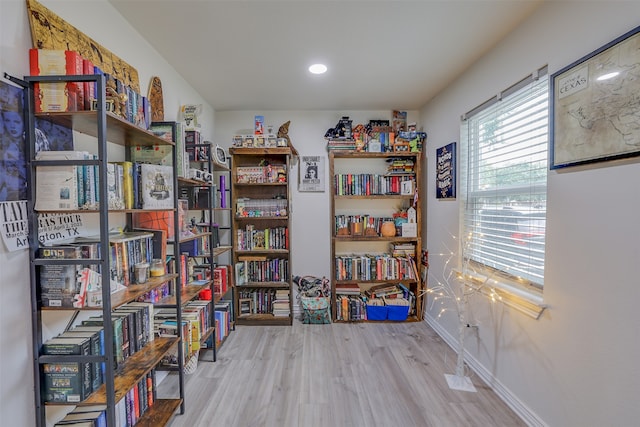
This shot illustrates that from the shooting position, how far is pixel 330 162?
10.3ft

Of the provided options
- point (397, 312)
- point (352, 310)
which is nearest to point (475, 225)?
point (397, 312)

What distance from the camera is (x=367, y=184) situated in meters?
3.20

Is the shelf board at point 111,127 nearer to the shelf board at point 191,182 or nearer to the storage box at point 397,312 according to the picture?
the shelf board at point 191,182

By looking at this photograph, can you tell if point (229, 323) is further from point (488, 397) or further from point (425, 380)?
point (488, 397)

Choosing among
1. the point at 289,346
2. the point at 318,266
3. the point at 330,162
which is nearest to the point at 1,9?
the point at 330,162

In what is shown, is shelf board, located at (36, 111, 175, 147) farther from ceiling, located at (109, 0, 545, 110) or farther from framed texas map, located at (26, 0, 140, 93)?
ceiling, located at (109, 0, 545, 110)

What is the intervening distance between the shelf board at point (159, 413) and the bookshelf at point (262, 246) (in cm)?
136

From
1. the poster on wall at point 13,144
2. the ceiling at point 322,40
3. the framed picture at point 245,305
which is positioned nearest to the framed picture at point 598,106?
the ceiling at point 322,40

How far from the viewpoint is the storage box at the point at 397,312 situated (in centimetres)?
310

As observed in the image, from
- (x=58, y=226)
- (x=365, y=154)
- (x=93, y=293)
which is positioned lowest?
(x=93, y=293)

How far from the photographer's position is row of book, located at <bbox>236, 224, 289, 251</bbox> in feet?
10.2

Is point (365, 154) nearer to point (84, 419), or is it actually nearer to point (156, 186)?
point (156, 186)

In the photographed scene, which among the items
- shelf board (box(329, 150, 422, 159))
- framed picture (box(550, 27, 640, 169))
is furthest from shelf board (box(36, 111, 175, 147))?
framed picture (box(550, 27, 640, 169))

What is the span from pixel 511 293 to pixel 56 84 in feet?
8.68
